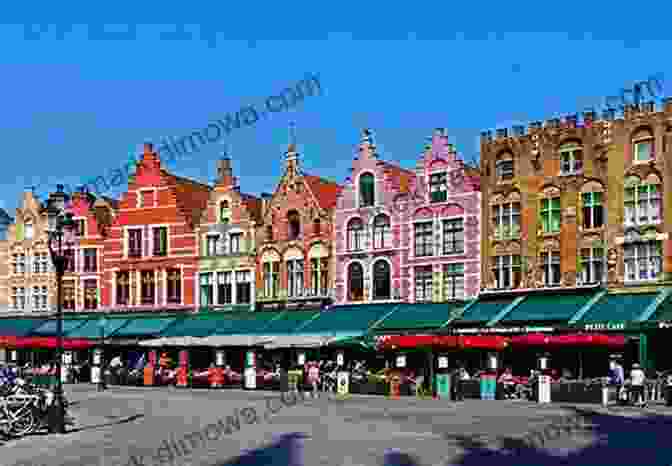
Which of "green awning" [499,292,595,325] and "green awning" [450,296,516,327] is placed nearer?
"green awning" [499,292,595,325]

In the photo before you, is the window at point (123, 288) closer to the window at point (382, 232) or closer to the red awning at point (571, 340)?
the window at point (382, 232)

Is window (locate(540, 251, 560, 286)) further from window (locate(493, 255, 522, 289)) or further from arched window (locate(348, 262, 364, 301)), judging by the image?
arched window (locate(348, 262, 364, 301))

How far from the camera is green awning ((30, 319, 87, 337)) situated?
56656 mm

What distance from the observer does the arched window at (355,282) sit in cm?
4959

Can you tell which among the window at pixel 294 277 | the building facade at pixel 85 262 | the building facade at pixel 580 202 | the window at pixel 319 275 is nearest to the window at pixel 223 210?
the window at pixel 294 277

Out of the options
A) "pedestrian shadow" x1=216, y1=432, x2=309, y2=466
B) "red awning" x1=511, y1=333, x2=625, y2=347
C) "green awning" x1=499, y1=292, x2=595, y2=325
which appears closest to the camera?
"pedestrian shadow" x1=216, y1=432, x2=309, y2=466

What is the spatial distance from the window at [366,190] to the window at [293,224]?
4045 mm

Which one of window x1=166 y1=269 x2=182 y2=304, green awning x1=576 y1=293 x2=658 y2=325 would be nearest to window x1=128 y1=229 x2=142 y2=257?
window x1=166 y1=269 x2=182 y2=304

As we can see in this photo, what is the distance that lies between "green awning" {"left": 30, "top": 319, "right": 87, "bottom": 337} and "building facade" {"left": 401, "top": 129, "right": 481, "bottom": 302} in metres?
19.5

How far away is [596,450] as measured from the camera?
64.8 feet

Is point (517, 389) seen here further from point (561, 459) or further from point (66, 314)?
point (66, 314)

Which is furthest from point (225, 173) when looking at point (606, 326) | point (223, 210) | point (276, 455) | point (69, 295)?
point (276, 455)

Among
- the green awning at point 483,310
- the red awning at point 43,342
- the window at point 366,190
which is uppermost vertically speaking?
the window at point 366,190

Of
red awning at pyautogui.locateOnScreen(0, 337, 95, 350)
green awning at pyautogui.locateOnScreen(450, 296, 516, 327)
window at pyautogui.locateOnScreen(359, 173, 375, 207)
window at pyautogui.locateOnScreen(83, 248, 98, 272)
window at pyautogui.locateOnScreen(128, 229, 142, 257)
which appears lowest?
red awning at pyautogui.locateOnScreen(0, 337, 95, 350)
